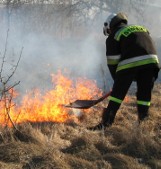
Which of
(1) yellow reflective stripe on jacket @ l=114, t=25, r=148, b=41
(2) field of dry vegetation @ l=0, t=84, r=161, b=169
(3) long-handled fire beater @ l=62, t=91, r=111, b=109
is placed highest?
(1) yellow reflective stripe on jacket @ l=114, t=25, r=148, b=41

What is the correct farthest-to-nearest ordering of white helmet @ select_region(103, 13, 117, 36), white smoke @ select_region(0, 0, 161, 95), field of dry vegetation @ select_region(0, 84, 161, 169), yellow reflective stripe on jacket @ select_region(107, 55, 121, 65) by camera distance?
white smoke @ select_region(0, 0, 161, 95) < white helmet @ select_region(103, 13, 117, 36) < yellow reflective stripe on jacket @ select_region(107, 55, 121, 65) < field of dry vegetation @ select_region(0, 84, 161, 169)

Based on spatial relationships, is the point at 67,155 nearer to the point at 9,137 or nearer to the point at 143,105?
the point at 9,137

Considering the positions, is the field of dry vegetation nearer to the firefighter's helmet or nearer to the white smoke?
the firefighter's helmet

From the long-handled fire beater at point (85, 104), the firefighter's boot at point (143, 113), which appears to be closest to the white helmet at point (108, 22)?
the long-handled fire beater at point (85, 104)

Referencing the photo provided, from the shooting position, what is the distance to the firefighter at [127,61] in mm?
5734

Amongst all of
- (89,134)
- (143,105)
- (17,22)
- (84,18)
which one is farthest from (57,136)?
(84,18)

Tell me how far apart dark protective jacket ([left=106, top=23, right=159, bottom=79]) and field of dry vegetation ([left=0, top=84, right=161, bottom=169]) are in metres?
0.98

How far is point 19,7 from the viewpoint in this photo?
19.5 m

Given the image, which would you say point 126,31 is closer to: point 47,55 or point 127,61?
point 127,61

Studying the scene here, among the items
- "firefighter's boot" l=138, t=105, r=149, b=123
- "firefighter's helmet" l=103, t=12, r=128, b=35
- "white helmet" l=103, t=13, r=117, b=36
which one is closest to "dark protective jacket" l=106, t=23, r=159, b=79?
"firefighter's helmet" l=103, t=12, r=128, b=35

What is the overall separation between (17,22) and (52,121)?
14254 mm

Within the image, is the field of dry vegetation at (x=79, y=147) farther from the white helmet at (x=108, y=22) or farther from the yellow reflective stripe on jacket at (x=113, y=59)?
the white helmet at (x=108, y=22)

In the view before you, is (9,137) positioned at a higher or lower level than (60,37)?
lower

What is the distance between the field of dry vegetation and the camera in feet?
13.6
